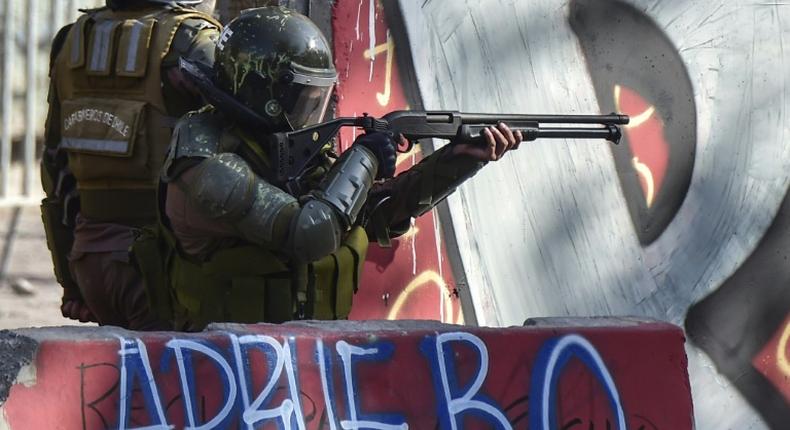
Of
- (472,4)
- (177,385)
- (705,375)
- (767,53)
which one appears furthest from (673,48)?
(177,385)

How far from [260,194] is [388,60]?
1.20m

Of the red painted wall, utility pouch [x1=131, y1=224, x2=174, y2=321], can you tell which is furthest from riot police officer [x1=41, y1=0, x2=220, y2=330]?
the red painted wall

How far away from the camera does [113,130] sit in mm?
4254

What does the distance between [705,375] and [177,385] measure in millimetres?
2890

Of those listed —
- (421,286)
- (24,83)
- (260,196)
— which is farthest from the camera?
(24,83)

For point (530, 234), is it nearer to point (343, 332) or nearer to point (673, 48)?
point (673, 48)

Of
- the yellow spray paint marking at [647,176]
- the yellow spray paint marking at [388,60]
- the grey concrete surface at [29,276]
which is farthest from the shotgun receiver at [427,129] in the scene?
the grey concrete surface at [29,276]

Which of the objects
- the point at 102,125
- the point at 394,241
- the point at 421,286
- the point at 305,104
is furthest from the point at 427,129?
→ the point at 102,125

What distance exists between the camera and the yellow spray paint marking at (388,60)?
4.51 meters

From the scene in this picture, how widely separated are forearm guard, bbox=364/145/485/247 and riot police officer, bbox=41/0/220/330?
657 mm

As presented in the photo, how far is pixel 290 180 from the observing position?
11.9ft

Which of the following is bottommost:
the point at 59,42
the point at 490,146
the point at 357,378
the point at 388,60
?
the point at 357,378

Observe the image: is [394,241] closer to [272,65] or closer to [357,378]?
[272,65]

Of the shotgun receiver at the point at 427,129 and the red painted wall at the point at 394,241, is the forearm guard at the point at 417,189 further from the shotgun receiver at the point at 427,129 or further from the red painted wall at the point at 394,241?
the red painted wall at the point at 394,241
